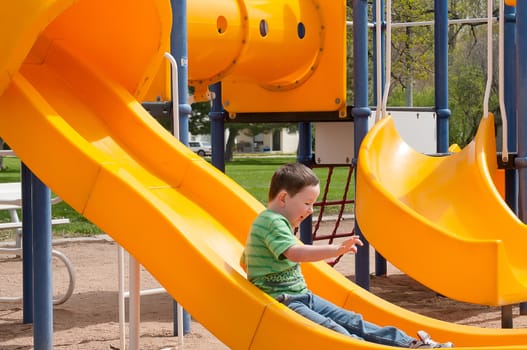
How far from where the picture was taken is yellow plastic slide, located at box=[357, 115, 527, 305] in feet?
16.7

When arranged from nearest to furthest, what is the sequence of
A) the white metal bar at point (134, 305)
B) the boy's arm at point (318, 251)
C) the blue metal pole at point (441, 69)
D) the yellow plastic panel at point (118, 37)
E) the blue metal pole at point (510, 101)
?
the boy's arm at point (318, 251)
the white metal bar at point (134, 305)
the yellow plastic panel at point (118, 37)
the blue metal pole at point (510, 101)
the blue metal pole at point (441, 69)

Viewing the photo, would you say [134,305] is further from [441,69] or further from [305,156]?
[441,69]

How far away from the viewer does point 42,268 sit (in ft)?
17.1

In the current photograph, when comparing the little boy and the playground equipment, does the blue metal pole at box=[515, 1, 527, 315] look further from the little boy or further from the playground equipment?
the little boy

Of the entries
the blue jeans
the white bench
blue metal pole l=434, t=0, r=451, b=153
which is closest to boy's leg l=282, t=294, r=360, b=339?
the blue jeans

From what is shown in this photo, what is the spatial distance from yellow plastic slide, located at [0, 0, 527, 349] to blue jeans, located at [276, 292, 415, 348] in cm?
13

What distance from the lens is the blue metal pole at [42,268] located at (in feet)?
17.0

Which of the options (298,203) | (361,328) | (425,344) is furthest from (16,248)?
(425,344)

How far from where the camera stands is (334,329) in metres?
3.82

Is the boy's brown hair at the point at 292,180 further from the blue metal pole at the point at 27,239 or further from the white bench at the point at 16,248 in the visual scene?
the white bench at the point at 16,248

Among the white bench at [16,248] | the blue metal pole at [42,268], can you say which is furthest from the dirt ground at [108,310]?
the blue metal pole at [42,268]

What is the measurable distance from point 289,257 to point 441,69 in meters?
4.60

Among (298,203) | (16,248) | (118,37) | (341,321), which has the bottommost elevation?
(16,248)

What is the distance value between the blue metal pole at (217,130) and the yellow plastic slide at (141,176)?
2865mm
